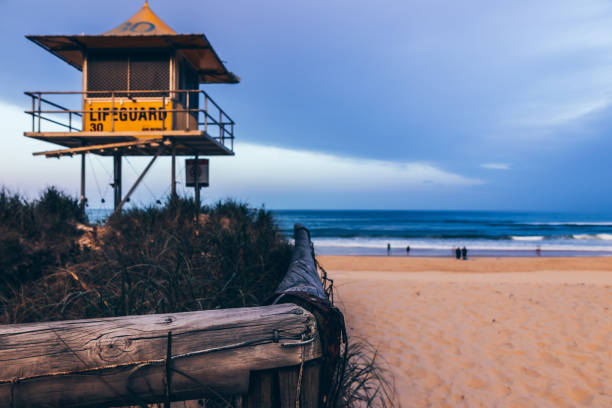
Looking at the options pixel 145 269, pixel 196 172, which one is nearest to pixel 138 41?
pixel 196 172

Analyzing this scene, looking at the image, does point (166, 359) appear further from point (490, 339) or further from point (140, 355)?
point (490, 339)

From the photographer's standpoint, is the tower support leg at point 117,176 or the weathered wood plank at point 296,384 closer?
the weathered wood plank at point 296,384

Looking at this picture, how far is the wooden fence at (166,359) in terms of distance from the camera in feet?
4.39

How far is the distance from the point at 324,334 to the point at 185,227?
6.21 meters

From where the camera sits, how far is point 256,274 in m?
4.96

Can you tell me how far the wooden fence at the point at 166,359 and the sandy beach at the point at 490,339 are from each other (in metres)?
3.55

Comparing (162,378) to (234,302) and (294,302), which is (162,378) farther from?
(234,302)

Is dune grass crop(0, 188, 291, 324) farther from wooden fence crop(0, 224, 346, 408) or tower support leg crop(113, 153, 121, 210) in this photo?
tower support leg crop(113, 153, 121, 210)

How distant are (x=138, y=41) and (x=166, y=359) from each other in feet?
43.4

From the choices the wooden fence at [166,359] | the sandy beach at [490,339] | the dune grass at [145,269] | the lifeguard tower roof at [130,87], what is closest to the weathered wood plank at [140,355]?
the wooden fence at [166,359]

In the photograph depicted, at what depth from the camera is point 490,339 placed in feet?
20.3

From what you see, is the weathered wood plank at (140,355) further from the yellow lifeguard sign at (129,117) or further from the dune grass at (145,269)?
the yellow lifeguard sign at (129,117)

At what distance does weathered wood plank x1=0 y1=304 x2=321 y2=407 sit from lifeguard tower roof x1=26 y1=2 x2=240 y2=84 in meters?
12.2

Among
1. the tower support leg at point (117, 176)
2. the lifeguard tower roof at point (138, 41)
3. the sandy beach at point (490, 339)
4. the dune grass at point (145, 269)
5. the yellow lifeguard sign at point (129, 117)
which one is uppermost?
the lifeguard tower roof at point (138, 41)
